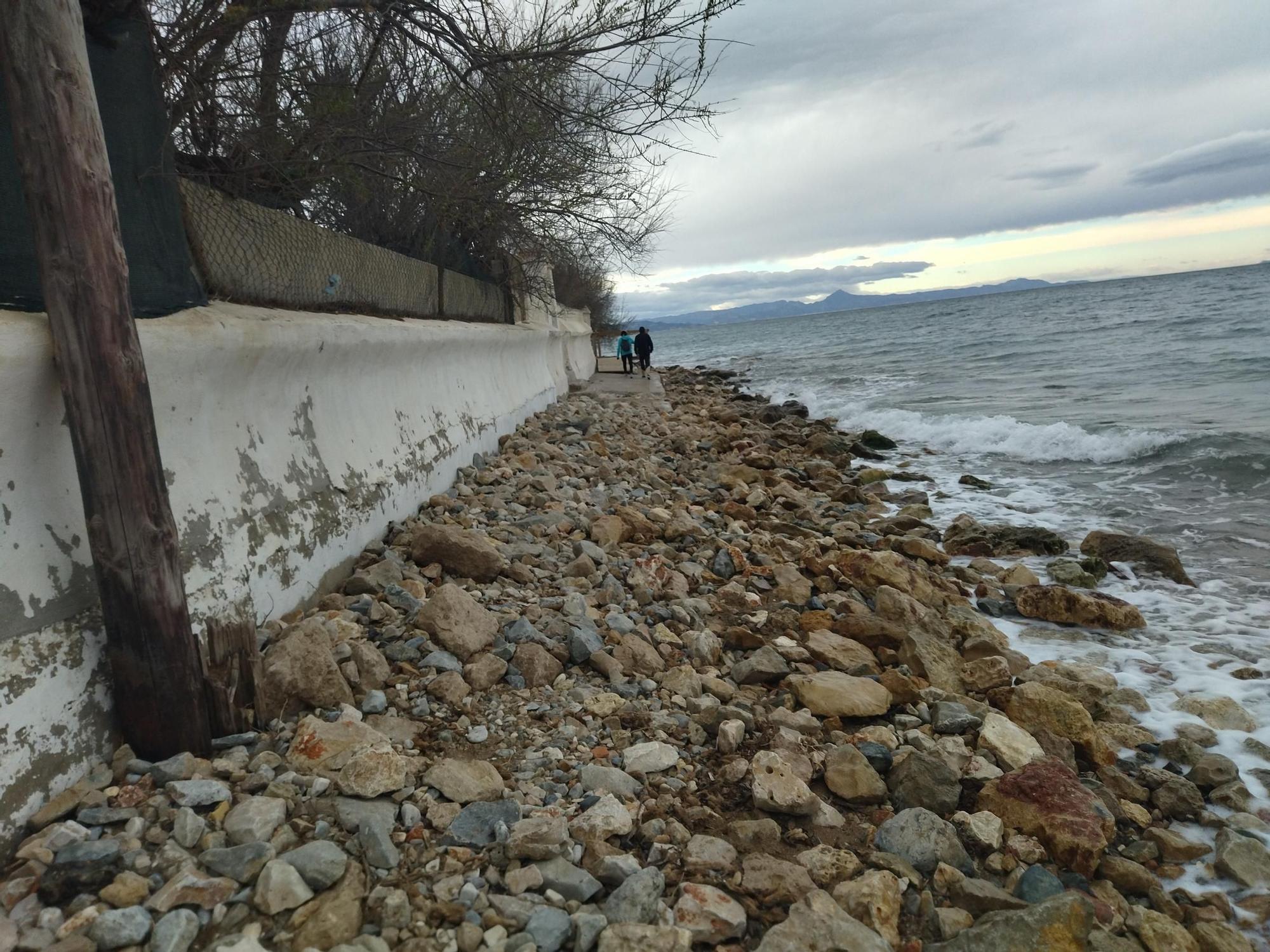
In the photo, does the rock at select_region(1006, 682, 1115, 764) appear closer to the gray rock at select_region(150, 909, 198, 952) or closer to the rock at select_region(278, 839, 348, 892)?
the rock at select_region(278, 839, 348, 892)

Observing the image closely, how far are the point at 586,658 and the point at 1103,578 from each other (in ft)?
15.6

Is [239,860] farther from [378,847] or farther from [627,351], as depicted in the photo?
[627,351]

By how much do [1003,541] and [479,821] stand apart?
618 centimetres

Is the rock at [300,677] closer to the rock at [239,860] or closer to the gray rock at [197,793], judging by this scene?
the gray rock at [197,793]

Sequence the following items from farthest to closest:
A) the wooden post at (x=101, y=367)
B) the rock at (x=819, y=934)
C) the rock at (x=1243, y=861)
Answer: the rock at (x=1243, y=861), the wooden post at (x=101, y=367), the rock at (x=819, y=934)

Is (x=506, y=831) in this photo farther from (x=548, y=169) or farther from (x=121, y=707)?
(x=548, y=169)

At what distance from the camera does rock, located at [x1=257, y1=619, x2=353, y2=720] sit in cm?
272

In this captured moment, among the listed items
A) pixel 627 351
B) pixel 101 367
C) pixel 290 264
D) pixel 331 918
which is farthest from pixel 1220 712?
pixel 627 351

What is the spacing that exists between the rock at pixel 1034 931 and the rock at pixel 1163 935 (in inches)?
13.2

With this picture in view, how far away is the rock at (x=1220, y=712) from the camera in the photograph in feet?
12.5

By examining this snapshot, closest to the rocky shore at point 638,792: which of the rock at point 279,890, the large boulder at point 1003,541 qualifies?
the rock at point 279,890

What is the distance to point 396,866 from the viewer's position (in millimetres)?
2123

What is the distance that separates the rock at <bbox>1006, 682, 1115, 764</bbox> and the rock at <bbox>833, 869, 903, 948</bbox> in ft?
5.19

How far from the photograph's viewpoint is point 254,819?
6.96ft
